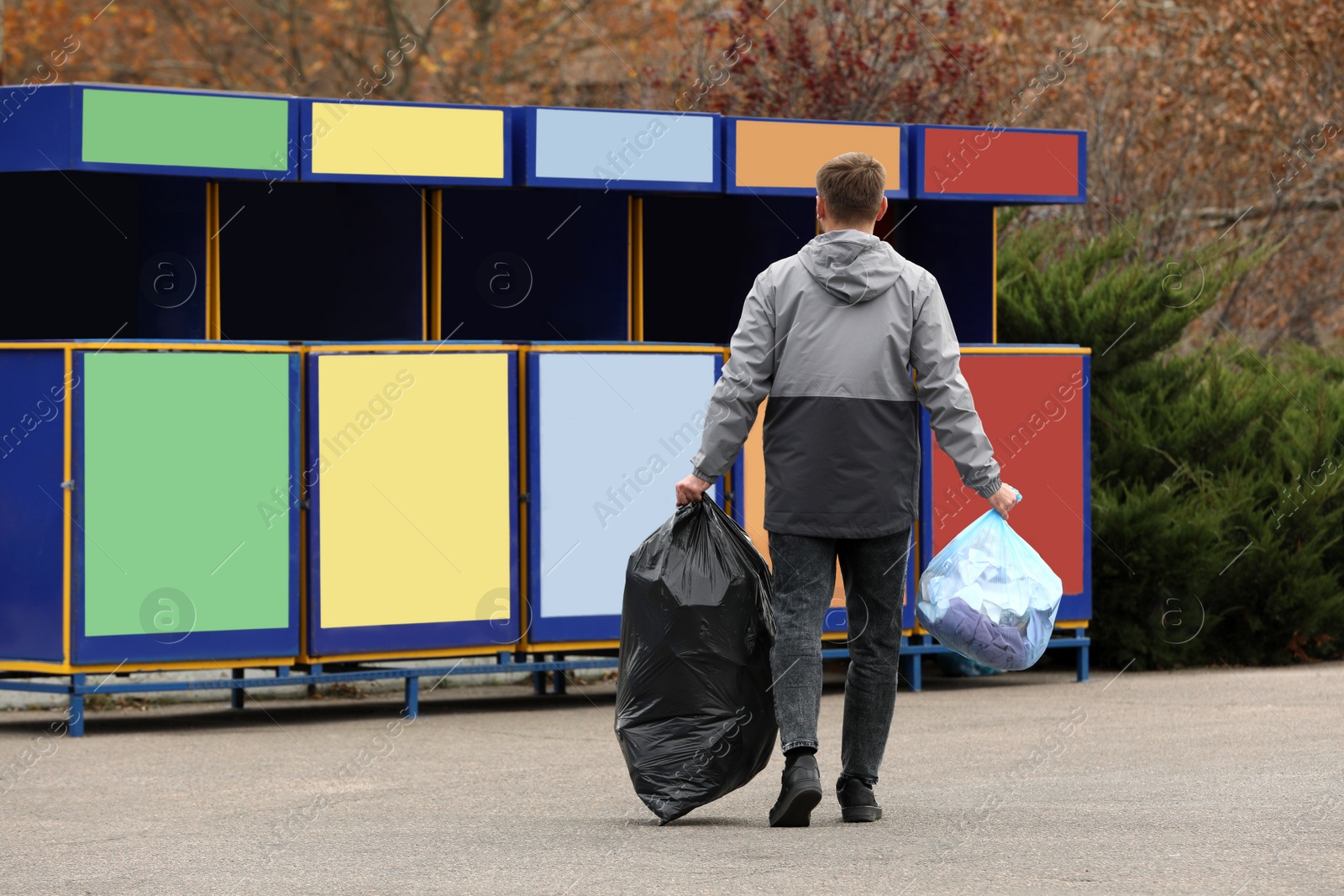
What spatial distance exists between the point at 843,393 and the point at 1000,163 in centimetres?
404

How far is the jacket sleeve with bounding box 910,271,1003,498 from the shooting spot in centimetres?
528

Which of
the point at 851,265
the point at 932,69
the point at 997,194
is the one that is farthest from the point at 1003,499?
the point at 932,69

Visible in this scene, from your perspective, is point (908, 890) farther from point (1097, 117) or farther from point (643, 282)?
point (1097, 117)

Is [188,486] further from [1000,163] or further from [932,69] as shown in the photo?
[932,69]

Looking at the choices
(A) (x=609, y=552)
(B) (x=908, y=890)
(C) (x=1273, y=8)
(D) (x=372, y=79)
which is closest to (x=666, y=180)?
(A) (x=609, y=552)

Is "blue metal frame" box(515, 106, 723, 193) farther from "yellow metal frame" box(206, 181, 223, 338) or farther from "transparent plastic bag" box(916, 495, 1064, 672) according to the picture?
"transparent plastic bag" box(916, 495, 1064, 672)

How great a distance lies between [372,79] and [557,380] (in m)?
19.5

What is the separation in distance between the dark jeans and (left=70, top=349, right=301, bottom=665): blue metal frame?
3063mm

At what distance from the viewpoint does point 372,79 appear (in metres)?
26.9

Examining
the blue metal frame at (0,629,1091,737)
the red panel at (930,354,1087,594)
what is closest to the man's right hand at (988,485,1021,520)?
the blue metal frame at (0,629,1091,737)

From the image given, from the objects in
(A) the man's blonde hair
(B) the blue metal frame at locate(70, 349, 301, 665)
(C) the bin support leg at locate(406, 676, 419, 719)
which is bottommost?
(C) the bin support leg at locate(406, 676, 419, 719)

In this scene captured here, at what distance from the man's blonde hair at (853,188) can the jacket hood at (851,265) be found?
5 cm

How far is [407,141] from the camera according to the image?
316 inches

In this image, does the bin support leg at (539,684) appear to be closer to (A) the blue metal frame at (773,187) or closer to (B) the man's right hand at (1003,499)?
(A) the blue metal frame at (773,187)
